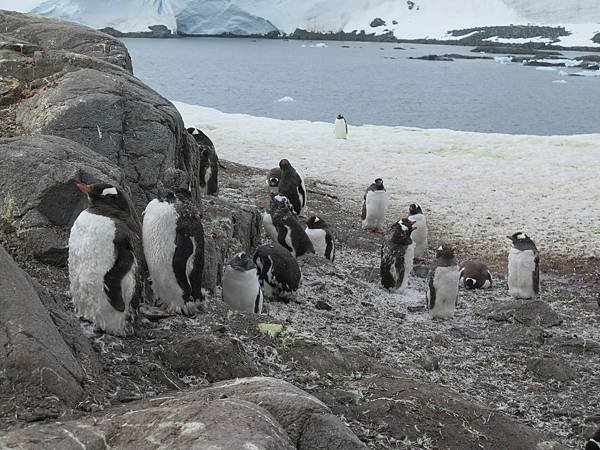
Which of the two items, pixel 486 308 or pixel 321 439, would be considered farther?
pixel 486 308

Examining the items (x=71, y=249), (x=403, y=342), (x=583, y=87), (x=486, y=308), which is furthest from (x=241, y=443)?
(x=583, y=87)

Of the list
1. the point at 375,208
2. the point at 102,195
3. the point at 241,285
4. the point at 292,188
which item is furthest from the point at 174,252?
the point at 375,208

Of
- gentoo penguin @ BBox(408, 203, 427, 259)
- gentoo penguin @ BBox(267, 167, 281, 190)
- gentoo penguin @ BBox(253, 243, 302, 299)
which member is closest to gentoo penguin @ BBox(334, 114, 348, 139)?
gentoo penguin @ BBox(267, 167, 281, 190)

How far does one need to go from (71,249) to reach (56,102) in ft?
10.6

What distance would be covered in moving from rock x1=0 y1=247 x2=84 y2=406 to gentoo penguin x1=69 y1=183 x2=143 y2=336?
796mm

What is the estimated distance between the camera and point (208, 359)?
4691 millimetres

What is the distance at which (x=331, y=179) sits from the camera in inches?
602

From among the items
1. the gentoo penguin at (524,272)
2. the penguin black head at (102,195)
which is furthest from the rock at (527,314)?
the penguin black head at (102,195)

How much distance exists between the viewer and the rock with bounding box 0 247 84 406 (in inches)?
141

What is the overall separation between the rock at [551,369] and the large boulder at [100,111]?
371 cm

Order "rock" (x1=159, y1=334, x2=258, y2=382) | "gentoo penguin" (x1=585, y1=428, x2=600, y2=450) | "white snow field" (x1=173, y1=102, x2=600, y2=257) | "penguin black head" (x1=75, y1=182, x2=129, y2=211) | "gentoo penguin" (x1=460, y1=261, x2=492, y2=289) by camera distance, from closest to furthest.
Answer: "rock" (x1=159, y1=334, x2=258, y2=382) < "penguin black head" (x1=75, y1=182, x2=129, y2=211) < "gentoo penguin" (x1=585, y1=428, x2=600, y2=450) < "gentoo penguin" (x1=460, y1=261, x2=492, y2=289) < "white snow field" (x1=173, y1=102, x2=600, y2=257)

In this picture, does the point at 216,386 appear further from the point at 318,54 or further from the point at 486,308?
the point at 318,54

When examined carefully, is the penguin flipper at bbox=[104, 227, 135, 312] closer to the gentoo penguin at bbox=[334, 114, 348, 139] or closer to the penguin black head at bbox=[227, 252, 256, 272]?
the penguin black head at bbox=[227, 252, 256, 272]

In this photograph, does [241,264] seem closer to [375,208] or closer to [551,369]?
[551,369]
